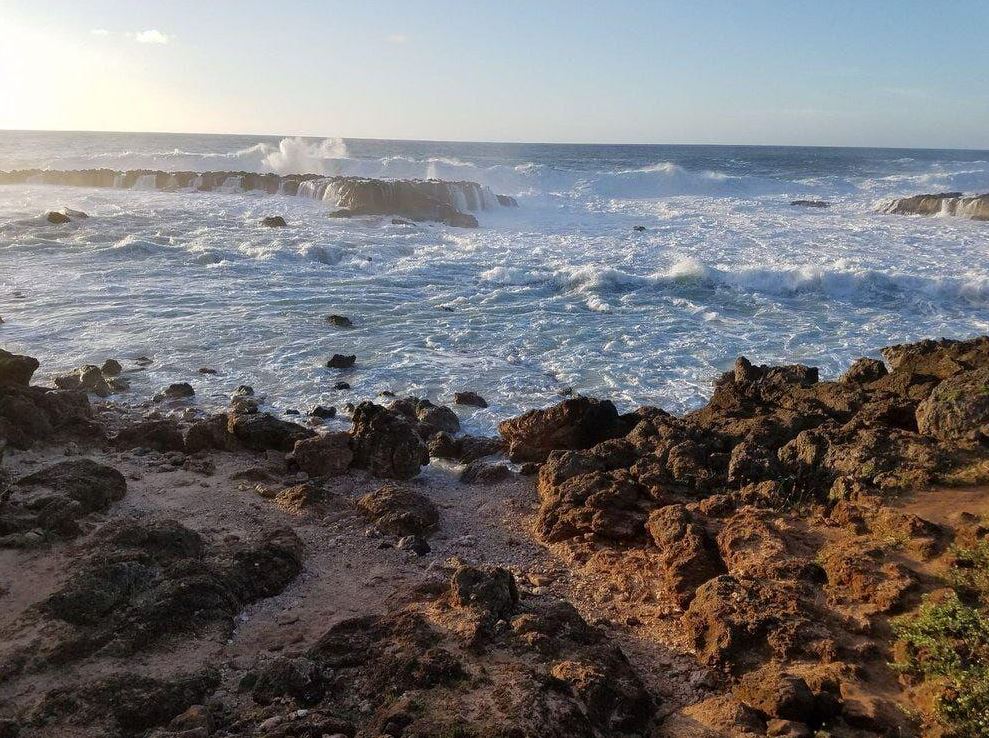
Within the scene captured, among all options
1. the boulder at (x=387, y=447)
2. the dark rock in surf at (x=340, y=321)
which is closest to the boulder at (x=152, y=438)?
the boulder at (x=387, y=447)

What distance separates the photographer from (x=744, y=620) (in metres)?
4.80

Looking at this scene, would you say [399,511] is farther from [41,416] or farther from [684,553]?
[41,416]

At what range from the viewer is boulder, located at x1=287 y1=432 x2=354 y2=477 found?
8422 mm

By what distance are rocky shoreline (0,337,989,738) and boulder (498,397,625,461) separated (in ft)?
0.09

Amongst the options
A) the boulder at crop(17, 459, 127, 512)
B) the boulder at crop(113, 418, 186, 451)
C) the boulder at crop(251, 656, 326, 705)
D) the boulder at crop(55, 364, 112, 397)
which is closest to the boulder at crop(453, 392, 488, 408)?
the boulder at crop(113, 418, 186, 451)

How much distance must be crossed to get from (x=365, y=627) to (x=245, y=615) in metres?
1.10

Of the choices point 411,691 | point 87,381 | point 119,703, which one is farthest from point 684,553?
point 87,381

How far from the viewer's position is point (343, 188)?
123 ft

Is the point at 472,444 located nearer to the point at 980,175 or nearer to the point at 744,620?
the point at 744,620

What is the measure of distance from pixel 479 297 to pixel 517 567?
12.2m

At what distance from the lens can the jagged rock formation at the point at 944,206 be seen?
3472 cm

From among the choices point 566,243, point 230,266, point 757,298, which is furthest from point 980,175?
point 230,266

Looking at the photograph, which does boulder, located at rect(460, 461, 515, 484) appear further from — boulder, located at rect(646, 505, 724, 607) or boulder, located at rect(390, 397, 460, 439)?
boulder, located at rect(646, 505, 724, 607)

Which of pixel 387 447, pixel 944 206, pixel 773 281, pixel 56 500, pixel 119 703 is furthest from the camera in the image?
pixel 944 206
